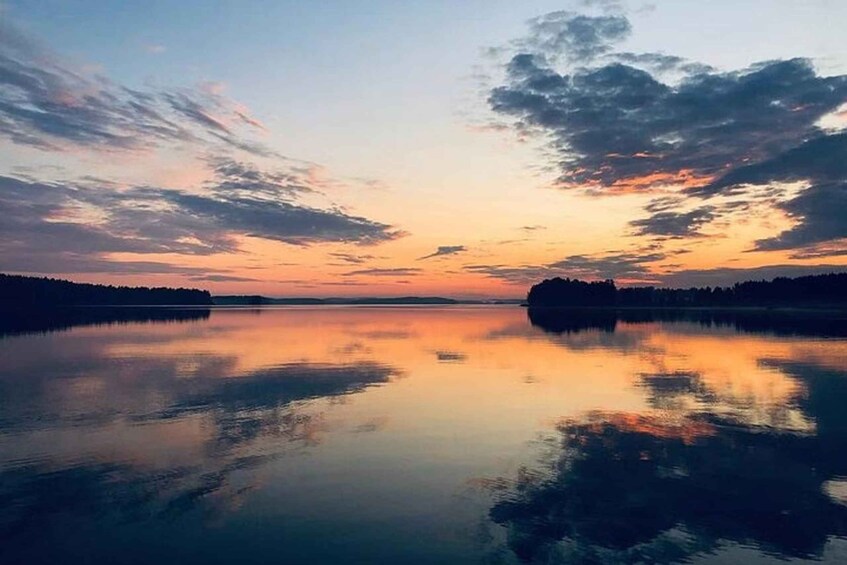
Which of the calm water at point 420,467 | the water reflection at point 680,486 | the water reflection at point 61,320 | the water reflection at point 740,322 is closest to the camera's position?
the calm water at point 420,467

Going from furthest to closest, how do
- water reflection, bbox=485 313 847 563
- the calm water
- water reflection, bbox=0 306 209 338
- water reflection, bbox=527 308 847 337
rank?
water reflection, bbox=527 308 847 337, water reflection, bbox=0 306 209 338, water reflection, bbox=485 313 847 563, the calm water

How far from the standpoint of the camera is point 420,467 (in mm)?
14680

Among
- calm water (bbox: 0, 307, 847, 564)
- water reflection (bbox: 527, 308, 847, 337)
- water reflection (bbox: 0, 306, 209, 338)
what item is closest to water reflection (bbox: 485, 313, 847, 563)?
calm water (bbox: 0, 307, 847, 564)

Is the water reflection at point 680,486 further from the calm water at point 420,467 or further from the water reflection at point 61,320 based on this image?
the water reflection at point 61,320

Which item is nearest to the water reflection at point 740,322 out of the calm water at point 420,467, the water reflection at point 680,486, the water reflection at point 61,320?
the calm water at point 420,467

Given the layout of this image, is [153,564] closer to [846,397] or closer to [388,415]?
[388,415]

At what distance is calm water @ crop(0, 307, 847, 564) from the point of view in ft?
33.8

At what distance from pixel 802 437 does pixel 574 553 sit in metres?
12.1

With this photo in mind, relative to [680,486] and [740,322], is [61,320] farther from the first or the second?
[740,322]

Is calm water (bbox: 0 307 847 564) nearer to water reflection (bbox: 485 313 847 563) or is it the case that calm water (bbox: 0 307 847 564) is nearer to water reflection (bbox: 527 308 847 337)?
water reflection (bbox: 485 313 847 563)

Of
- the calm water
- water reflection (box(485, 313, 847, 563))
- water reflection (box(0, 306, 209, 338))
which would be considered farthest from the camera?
water reflection (box(0, 306, 209, 338))

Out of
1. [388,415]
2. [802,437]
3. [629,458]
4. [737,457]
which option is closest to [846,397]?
[802,437]

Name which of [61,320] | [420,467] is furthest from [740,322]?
[61,320]

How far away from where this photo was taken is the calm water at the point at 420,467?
10.3 m
